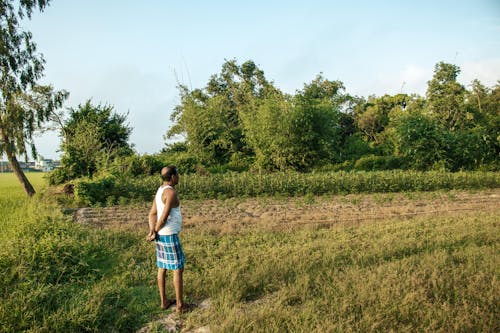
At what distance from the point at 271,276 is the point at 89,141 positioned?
45.7ft

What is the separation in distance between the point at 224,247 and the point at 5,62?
13401 mm

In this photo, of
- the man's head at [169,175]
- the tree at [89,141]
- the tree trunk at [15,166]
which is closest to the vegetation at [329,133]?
the tree at [89,141]

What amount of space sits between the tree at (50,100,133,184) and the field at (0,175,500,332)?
7486 millimetres

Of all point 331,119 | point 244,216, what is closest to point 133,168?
point 244,216

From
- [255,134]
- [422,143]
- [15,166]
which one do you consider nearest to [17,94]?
[15,166]

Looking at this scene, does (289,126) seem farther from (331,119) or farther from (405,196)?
(405,196)

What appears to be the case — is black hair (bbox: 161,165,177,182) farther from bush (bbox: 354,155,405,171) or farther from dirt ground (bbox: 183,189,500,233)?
bush (bbox: 354,155,405,171)

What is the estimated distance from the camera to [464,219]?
27.7 feet

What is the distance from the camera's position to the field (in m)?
3.74

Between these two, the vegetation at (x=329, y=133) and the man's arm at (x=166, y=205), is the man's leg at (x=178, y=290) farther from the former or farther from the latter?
the vegetation at (x=329, y=133)

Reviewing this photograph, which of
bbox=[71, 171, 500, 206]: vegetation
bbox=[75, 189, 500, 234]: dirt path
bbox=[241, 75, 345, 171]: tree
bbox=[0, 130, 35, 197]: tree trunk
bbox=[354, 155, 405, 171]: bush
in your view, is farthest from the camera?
bbox=[354, 155, 405, 171]: bush

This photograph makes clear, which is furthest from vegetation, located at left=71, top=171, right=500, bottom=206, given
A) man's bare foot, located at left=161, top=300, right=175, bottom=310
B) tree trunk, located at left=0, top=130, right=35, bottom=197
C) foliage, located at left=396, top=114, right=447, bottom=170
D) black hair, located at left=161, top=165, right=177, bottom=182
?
black hair, located at left=161, top=165, right=177, bottom=182

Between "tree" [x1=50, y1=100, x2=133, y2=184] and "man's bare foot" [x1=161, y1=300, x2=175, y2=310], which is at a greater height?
"tree" [x1=50, y1=100, x2=133, y2=184]

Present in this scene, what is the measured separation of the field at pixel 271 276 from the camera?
12.3 ft
